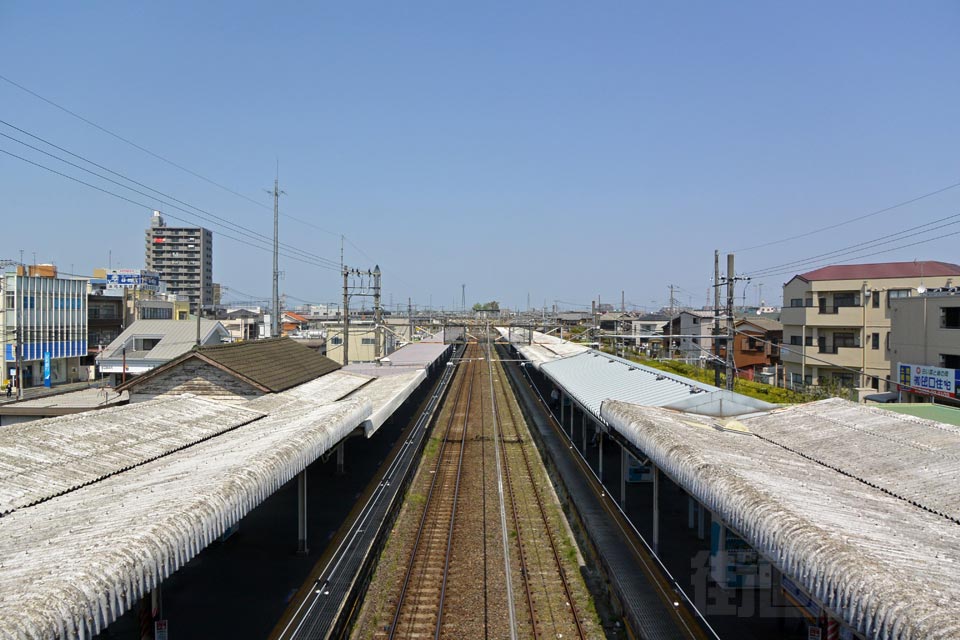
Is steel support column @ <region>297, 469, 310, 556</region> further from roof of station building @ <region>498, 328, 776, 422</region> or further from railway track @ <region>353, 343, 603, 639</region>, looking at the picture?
roof of station building @ <region>498, 328, 776, 422</region>

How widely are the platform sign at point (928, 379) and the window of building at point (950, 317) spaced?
1292mm

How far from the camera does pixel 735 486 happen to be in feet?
18.2

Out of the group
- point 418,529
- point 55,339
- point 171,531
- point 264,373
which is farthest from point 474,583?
point 55,339

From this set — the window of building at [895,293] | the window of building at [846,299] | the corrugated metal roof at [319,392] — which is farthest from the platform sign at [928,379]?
the corrugated metal roof at [319,392]

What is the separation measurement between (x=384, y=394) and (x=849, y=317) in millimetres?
17542

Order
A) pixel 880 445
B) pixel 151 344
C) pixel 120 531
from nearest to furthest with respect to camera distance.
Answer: pixel 120 531 → pixel 880 445 → pixel 151 344

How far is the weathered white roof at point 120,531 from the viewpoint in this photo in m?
3.36

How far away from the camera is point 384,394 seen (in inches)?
648

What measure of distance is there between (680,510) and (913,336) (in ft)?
40.7

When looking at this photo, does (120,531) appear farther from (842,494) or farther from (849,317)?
(849,317)

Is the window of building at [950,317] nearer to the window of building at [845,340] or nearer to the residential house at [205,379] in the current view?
the window of building at [845,340]

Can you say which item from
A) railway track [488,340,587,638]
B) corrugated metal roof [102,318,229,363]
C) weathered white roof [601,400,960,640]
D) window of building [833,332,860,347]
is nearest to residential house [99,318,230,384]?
corrugated metal roof [102,318,229,363]

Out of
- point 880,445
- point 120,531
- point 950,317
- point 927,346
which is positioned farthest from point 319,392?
point 950,317

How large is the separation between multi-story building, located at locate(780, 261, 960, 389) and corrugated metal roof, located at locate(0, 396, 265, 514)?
19019 millimetres
